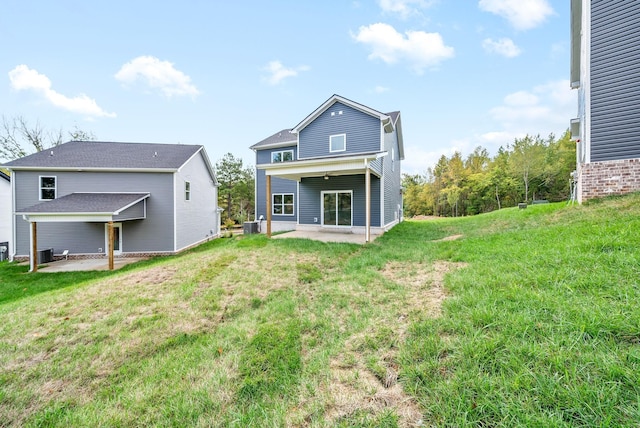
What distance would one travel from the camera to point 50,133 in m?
22.1

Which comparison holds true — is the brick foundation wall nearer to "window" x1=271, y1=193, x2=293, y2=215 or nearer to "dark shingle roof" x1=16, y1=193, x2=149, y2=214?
"window" x1=271, y1=193, x2=293, y2=215

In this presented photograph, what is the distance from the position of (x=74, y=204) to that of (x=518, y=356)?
1545 cm

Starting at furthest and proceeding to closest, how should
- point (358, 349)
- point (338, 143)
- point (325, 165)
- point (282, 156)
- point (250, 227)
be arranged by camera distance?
point (250, 227)
point (282, 156)
point (338, 143)
point (325, 165)
point (358, 349)

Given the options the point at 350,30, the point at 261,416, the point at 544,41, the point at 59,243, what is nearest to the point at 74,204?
the point at 59,243

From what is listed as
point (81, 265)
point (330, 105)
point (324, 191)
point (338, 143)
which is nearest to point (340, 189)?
point (324, 191)

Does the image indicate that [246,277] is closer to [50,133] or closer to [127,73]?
[127,73]

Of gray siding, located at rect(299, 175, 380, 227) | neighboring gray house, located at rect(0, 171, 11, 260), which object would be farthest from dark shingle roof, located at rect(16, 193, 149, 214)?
gray siding, located at rect(299, 175, 380, 227)

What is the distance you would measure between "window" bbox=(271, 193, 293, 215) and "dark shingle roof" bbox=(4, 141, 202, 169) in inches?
224

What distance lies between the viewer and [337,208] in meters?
12.4

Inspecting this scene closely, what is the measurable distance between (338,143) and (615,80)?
9.70 m

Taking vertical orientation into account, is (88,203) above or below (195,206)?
above

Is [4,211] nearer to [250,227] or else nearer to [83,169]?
[83,169]

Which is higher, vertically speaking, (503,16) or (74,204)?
(503,16)

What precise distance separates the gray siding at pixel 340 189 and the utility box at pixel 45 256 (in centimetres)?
1236
